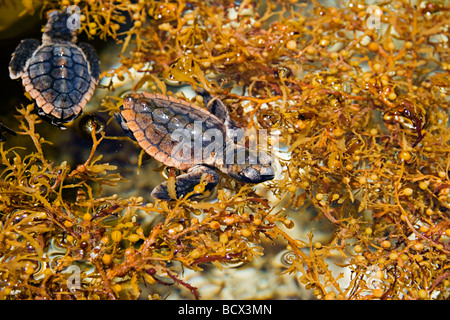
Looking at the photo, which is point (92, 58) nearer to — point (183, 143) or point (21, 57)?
point (21, 57)

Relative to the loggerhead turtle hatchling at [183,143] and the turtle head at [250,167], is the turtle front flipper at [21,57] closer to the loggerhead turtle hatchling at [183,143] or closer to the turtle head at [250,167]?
the loggerhead turtle hatchling at [183,143]

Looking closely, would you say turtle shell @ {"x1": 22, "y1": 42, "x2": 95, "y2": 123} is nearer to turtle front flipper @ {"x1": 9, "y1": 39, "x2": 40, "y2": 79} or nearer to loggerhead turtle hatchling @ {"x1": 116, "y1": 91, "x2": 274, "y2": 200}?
turtle front flipper @ {"x1": 9, "y1": 39, "x2": 40, "y2": 79}

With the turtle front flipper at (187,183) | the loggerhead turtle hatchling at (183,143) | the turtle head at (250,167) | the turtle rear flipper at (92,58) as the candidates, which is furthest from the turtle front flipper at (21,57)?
the turtle head at (250,167)

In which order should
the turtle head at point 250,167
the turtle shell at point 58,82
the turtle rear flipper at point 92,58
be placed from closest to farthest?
the turtle head at point 250,167
the turtle shell at point 58,82
the turtle rear flipper at point 92,58

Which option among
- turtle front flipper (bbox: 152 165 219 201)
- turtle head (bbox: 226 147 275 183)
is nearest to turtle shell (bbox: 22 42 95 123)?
turtle front flipper (bbox: 152 165 219 201)

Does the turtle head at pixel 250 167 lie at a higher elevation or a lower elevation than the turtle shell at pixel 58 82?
lower

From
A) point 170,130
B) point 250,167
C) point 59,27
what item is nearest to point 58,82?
point 59,27

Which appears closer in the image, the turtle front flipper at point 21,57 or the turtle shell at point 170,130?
the turtle shell at point 170,130
